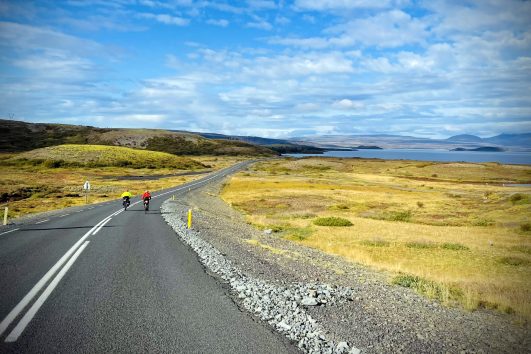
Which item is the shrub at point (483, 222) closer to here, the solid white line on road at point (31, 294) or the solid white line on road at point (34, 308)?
the solid white line on road at point (31, 294)

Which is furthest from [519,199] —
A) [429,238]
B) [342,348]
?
[342,348]

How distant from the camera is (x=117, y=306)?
822 centimetres

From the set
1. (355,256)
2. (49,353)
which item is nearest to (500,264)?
(355,256)

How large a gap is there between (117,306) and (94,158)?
14392cm

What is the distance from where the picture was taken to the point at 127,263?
40.6 feet

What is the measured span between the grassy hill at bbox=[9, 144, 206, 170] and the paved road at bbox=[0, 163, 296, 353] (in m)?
127

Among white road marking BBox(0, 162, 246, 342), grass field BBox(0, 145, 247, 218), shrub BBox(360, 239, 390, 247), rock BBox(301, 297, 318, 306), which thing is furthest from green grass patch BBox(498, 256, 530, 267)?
grass field BBox(0, 145, 247, 218)

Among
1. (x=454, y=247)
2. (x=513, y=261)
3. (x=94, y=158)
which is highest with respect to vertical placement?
(x=94, y=158)

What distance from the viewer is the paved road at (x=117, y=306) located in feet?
21.3

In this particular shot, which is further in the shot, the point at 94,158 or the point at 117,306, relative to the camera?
the point at 94,158

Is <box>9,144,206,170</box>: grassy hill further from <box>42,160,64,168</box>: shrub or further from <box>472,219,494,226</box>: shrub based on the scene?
<box>472,219,494,226</box>: shrub

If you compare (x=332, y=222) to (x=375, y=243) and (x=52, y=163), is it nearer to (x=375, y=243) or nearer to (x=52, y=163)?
(x=375, y=243)

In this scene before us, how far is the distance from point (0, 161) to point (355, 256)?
472 feet

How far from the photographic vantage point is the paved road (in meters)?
6.48
